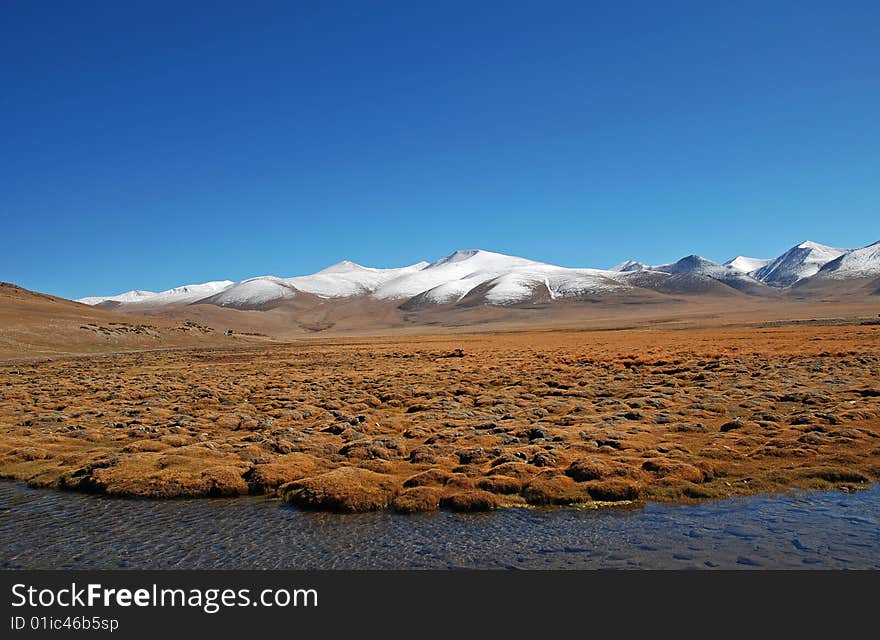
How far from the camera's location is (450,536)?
521 inches

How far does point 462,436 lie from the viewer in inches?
915

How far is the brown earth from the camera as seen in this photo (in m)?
16.5

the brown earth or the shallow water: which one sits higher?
the brown earth

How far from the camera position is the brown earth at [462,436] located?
16516 mm

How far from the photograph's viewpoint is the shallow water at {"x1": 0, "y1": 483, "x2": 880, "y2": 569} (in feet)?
38.7

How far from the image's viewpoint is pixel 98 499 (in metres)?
16.5

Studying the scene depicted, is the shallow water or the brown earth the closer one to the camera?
the shallow water

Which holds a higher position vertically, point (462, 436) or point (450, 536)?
point (462, 436)

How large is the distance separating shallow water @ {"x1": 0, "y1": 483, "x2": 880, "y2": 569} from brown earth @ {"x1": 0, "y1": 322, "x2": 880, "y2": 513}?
3.54ft

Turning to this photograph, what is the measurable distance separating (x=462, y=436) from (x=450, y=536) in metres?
10.0

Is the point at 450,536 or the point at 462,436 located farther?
the point at 462,436

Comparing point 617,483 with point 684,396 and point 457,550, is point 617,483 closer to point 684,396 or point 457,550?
point 457,550
